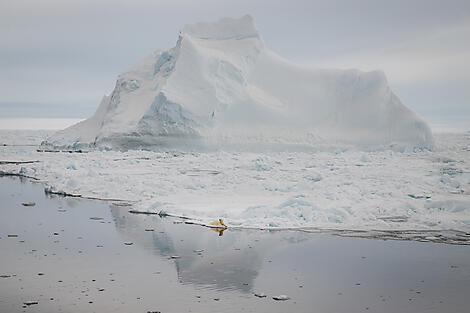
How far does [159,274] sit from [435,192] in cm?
752

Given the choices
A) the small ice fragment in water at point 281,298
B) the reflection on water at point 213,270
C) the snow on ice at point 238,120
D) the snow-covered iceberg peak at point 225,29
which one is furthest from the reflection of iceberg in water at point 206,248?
the snow-covered iceberg peak at point 225,29

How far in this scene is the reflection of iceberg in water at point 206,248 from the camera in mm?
5090

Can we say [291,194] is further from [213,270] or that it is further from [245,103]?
[245,103]

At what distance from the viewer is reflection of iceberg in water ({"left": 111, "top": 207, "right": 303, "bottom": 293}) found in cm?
509

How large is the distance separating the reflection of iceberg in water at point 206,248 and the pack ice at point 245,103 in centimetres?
1689

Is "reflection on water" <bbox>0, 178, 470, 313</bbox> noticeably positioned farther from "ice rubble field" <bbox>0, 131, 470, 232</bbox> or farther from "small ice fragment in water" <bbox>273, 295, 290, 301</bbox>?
"ice rubble field" <bbox>0, 131, 470, 232</bbox>

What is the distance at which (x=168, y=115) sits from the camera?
24.9m

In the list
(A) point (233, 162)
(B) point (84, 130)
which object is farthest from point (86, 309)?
(B) point (84, 130)

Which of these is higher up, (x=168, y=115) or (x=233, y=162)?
(x=168, y=115)

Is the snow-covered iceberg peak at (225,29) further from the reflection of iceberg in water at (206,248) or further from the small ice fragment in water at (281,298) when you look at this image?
the small ice fragment in water at (281,298)

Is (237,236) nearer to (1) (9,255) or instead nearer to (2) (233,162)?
(1) (9,255)

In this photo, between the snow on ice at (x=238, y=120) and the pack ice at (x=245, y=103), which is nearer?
the snow on ice at (x=238, y=120)

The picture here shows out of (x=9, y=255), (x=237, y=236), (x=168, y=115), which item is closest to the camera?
(x=9, y=255)

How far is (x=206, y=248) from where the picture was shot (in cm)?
640
